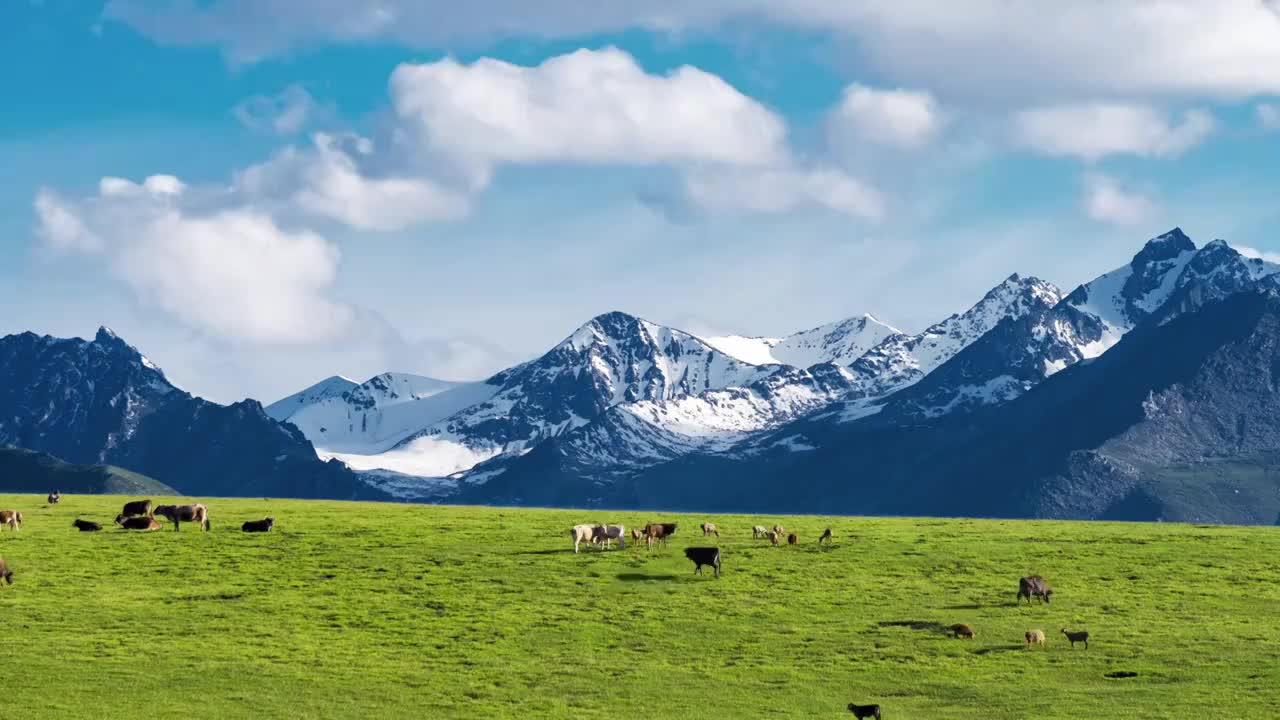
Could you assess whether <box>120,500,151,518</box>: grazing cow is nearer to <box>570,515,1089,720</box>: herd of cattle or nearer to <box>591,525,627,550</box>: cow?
<box>570,515,1089,720</box>: herd of cattle

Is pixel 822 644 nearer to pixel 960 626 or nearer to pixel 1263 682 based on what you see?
pixel 960 626

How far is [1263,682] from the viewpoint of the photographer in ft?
194

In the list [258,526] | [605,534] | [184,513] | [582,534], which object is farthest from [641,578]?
[184,513]

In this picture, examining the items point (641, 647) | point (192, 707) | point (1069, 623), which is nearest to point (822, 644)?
point (641, 647)

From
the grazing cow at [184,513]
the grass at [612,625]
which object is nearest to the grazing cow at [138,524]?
the grazing cow at [184,513]

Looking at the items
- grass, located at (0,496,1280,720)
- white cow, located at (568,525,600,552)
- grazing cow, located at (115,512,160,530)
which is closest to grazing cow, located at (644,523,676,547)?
grass, located at (0,496,1280,720)

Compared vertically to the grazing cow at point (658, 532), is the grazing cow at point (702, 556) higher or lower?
lower

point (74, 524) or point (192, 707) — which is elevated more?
point (74, 524)

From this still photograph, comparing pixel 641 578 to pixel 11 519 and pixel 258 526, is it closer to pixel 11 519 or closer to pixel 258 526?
pixel 258 526

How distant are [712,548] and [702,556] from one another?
731mm

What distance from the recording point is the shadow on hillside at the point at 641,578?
77.4 m

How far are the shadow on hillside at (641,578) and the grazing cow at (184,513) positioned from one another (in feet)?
101

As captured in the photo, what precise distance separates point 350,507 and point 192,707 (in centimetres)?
6543

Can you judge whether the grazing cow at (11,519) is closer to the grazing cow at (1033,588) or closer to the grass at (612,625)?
the grass at (612,625)
